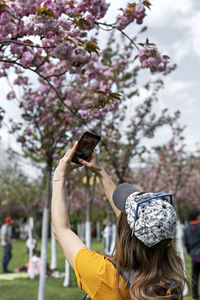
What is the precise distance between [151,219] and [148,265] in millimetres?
230

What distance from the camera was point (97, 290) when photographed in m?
1.49

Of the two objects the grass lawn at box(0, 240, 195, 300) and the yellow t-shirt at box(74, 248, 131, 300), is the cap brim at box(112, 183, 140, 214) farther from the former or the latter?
the grass lawn at box(0, 240, 195, 300)

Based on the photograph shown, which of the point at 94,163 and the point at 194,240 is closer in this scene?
the point at 94,163

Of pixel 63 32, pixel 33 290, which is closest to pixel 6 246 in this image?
pixel 33 290

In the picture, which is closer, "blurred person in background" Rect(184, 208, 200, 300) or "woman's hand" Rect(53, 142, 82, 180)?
"woman's hand" Rect(53, 142, 82, 180)

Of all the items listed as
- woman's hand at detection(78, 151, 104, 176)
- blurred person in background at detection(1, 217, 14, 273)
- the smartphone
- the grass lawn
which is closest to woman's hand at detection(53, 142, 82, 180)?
the smartphone

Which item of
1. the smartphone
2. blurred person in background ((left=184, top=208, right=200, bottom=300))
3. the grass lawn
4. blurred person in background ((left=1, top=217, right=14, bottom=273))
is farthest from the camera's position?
blurred person in background ((left=1, top=217, right=14, bottom=273))

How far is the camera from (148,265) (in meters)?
1.53

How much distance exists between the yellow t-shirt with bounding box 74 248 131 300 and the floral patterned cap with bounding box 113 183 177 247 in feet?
0.68

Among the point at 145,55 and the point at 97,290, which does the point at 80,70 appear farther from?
the point at 97,290

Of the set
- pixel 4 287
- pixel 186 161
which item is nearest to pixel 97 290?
pixel 4 287

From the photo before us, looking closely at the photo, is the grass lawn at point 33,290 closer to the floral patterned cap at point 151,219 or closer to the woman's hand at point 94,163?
the woman's hand at point 94,163

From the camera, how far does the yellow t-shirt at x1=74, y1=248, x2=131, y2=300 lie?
1.48 meters

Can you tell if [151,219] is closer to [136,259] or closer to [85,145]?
[136,259]
